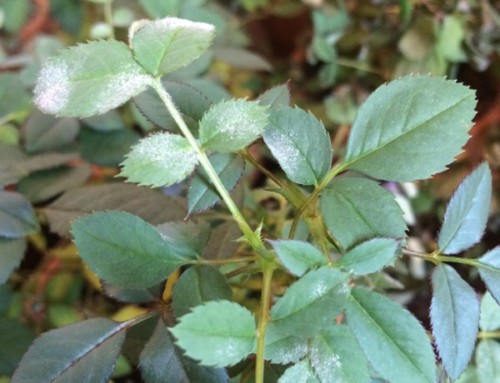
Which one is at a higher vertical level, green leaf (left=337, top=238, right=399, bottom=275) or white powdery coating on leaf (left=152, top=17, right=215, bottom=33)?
white powdery coating on leaf (left=152, top=17, right=215, bottom=33)

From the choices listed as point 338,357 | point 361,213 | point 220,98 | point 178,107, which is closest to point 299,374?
point 338,357

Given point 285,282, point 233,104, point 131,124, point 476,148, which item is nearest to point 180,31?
point 233,104

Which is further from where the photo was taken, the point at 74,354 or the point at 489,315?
the point at 489,315

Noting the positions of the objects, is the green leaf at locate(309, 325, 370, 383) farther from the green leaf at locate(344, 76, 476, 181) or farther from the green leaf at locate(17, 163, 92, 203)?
the green leaf at locate(17, 163, 92, 203)

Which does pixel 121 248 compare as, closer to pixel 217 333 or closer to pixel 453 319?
pixel 217 333

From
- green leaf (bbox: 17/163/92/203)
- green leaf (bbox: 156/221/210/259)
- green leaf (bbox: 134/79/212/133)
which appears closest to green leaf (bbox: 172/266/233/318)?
green leaf (bbox: 156/221/210/259)

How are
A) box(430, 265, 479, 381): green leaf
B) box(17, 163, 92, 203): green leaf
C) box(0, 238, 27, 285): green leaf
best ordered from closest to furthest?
box(430, 265, 479, 381): green leaf → box(0, 238, 27, 285): green leaf → box(17, 163, 92, 203): green leaf
